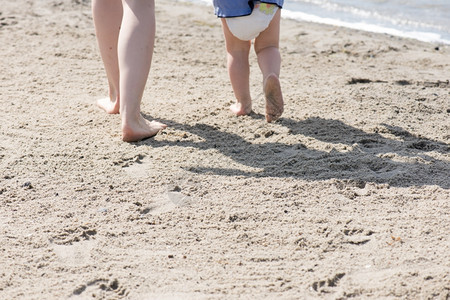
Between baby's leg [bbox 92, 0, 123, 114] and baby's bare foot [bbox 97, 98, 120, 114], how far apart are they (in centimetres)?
4

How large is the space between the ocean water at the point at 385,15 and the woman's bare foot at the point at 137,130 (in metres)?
4.52

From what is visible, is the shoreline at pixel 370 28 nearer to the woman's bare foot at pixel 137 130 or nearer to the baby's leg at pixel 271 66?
the baby's leg at pixel 271 66

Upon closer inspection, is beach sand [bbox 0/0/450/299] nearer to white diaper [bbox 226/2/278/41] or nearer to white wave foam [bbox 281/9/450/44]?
white diaper [bbox 226/2/278/41]

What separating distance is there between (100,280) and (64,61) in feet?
10.4

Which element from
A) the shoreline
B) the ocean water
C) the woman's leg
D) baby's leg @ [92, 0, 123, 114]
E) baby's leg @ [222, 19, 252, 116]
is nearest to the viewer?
the woman's leg

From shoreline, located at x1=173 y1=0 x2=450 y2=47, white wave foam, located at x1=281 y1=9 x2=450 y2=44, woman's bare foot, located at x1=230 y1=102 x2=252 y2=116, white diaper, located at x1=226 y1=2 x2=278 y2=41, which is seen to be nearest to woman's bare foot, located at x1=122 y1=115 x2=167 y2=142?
woman's bare foot, located at x1=230 y1=102 x2=252 y2=116

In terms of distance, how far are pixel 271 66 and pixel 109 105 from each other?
106 centimetres

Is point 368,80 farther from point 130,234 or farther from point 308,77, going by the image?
point 130,234

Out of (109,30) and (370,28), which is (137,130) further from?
(370,28)

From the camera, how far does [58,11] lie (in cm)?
689

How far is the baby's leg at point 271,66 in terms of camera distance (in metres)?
3.37

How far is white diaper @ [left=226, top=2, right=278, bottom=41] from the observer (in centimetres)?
347

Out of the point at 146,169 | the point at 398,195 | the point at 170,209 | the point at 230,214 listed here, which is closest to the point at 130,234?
the point at 170,209

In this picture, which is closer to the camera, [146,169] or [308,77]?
[146,169]
